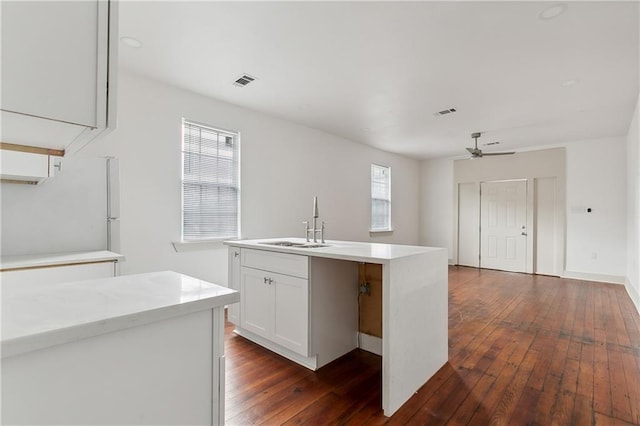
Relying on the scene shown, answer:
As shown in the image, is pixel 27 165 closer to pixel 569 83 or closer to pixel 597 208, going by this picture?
pixel 569 83

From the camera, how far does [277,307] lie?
252 centimetres

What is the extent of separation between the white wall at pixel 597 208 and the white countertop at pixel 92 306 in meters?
7.24

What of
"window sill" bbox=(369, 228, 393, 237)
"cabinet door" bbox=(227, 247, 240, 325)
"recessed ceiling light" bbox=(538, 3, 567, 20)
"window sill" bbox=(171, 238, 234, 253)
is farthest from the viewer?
"window sill" bbox=(369, 228, 393, 237)

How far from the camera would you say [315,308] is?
7.61 ft

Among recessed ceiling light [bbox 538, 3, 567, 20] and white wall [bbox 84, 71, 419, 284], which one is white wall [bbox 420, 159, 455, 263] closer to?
white wall [bbox 84, 71, 419, 284]

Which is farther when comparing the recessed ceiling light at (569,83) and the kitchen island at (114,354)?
the recessed ceiling light at (569,83)

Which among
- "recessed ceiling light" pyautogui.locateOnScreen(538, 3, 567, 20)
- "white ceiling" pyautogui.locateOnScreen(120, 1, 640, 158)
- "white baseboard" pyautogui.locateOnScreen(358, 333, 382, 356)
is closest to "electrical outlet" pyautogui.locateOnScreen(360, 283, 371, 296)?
"white baseboard" pyautogui.locateOnScreen(358, 333, 382, 356)

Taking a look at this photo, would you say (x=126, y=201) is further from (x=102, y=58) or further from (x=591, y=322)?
(x=591, y=322)

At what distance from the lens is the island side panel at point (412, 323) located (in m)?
1.85

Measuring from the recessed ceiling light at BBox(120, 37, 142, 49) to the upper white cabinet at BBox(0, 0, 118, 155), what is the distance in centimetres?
235

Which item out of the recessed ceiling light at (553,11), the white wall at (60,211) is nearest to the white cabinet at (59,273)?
the white wall at (60,211)

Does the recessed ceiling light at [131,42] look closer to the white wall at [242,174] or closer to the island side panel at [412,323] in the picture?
the white wall at [242,174]

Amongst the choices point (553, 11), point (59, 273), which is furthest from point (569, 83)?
point (59, 273)

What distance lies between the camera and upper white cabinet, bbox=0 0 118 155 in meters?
0.60
